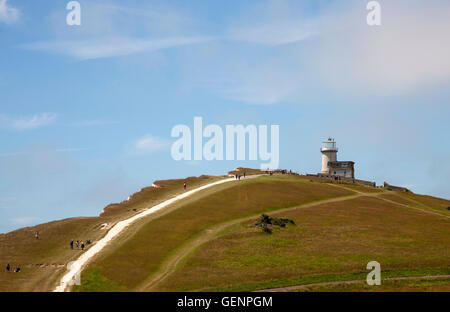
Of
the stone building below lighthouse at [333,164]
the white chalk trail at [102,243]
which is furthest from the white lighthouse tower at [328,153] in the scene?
the white chalk trail at [102,243]

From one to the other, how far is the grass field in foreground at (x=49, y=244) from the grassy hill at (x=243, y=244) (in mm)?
182

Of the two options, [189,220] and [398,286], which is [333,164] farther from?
[398,286]

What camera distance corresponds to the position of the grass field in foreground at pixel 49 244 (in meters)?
69.0

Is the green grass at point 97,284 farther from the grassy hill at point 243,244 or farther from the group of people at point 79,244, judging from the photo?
the group of people at point 79,244

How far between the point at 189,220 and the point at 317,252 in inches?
854

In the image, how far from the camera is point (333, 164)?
149 meters

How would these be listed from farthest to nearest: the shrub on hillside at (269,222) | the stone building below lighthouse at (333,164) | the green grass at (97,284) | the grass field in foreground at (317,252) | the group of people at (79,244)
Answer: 1. the stone building below lighthouse at (333,164)
2. the shrub on hillside at (269,222)
3. the group of people at (79,244)
4. the grass field in foreground at (317,252)
5. the green grass at (97,284)

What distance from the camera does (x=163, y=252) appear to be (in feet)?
249

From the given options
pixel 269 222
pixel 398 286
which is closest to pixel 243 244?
pixel 269 222

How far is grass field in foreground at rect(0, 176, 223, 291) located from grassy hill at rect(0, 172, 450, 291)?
182 mm

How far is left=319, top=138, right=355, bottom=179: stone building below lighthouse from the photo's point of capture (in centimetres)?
14725
